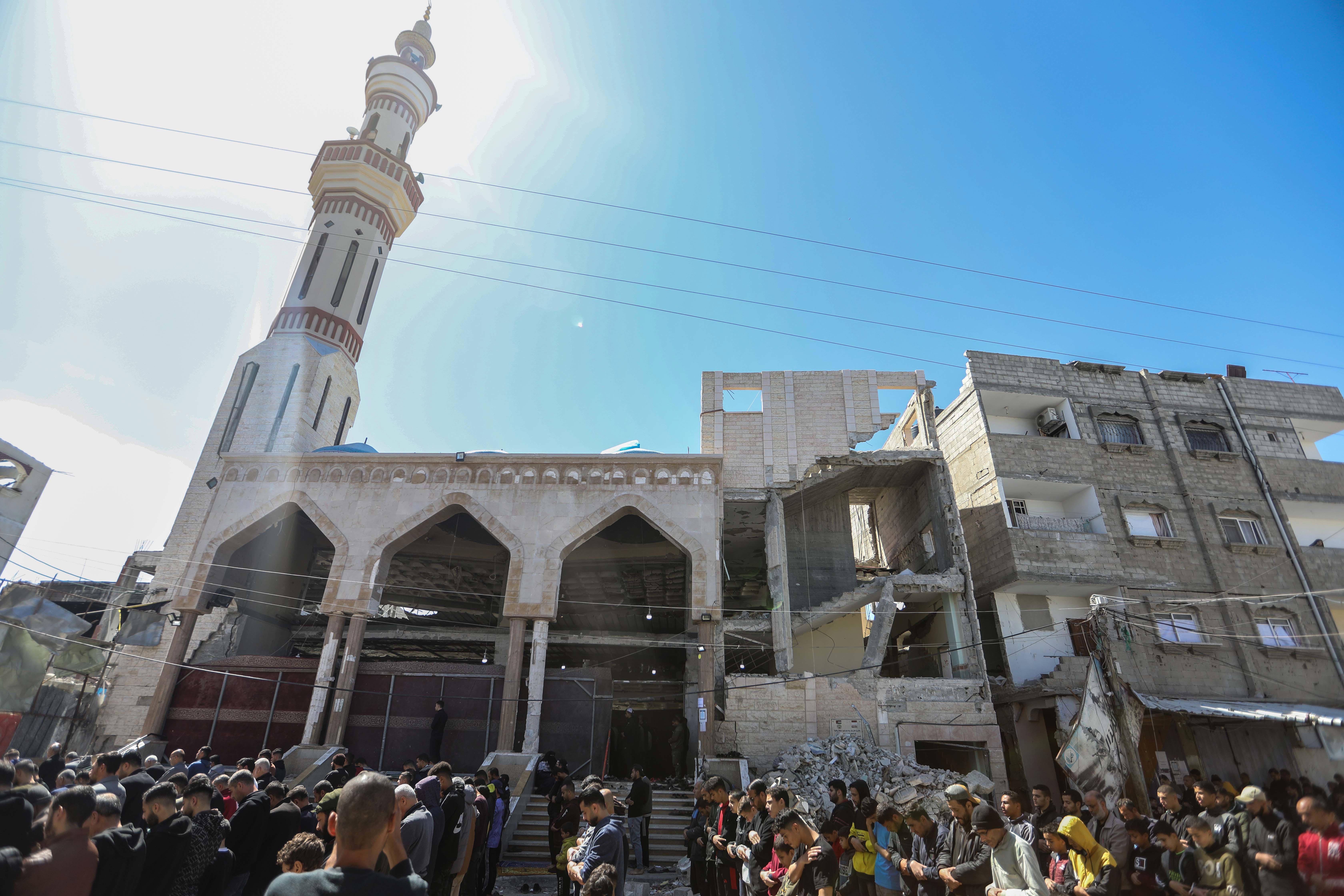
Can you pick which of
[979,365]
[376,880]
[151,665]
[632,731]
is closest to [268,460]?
[151,665]

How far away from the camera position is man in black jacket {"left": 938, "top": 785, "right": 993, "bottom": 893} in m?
4.65

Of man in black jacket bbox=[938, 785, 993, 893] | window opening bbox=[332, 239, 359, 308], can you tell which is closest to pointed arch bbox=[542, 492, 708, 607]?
man in black jacket bbox=[938, 785, 993, 893]

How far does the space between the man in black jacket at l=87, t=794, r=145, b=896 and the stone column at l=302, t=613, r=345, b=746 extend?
45.2 ft

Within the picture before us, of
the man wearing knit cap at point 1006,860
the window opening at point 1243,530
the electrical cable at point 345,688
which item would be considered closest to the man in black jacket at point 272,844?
the man wearing knit cap at point 1006,860

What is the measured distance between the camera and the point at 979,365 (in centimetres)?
2173

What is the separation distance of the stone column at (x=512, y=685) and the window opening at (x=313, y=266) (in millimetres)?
14423

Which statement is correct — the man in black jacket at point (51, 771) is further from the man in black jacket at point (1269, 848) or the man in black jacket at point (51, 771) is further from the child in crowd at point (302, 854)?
the man in black jacket at point (1269, 848)

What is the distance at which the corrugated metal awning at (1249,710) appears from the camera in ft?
48.5

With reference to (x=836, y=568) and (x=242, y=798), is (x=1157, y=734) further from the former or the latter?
(x=242, y=798)

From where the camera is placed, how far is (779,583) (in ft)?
60.5

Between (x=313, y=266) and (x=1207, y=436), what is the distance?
98.3 ft

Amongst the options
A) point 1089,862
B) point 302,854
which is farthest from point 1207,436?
point 302,854

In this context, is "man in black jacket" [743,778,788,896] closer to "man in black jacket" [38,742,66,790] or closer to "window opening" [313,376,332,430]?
"man in black jacket" [38,742,66,790]

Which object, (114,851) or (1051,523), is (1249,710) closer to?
(1051,523)
